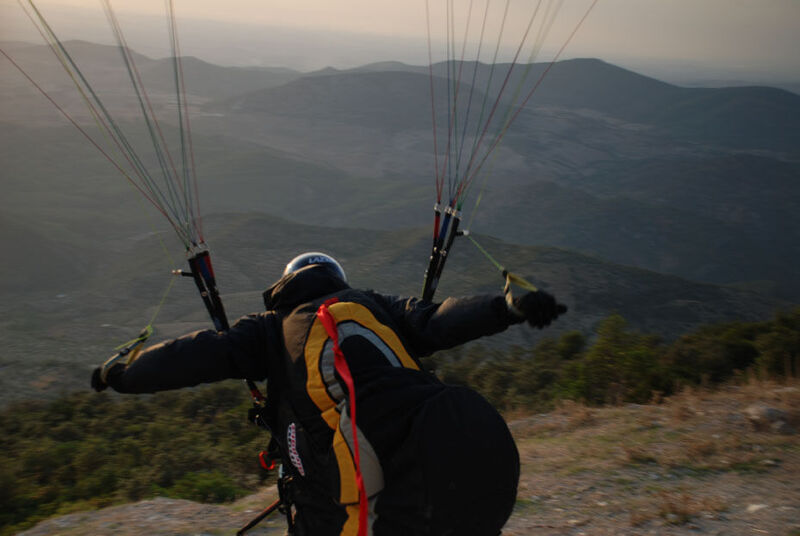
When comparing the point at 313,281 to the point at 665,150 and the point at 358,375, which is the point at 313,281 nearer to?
the point at 358,375

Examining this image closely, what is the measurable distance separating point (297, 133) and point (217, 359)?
4446 inches

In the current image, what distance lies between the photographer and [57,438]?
25.8 ft

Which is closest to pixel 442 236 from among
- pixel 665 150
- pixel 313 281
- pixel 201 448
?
pixel 313 281

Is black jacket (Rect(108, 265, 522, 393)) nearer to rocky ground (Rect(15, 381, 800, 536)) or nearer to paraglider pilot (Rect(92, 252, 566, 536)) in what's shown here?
paraglider pilot (Rect(92, 252, 566, 536))

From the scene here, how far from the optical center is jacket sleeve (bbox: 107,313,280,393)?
2637 mm

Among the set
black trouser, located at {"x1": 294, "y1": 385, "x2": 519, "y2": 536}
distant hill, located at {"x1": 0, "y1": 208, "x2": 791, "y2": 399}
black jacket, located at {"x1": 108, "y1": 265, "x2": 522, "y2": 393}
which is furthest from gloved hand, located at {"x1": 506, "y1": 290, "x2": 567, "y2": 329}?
distant hill, located at {"x1": 0, "y1": 208, "x2": 791, "y2": 399}

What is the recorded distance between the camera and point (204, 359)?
2660 millimetres

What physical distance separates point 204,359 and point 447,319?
1.14 meters

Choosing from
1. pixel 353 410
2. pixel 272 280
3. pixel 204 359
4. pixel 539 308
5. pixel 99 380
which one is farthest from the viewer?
pixel 272 280

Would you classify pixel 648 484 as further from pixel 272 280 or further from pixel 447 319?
pixel 272 280

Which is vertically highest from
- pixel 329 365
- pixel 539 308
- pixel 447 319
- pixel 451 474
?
pixel 539 308

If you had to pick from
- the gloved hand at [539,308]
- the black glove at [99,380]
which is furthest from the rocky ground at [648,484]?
the gloved hand at [539,308]

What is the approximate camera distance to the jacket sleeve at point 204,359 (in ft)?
8.65

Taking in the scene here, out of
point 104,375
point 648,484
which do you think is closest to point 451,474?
point 104,375
